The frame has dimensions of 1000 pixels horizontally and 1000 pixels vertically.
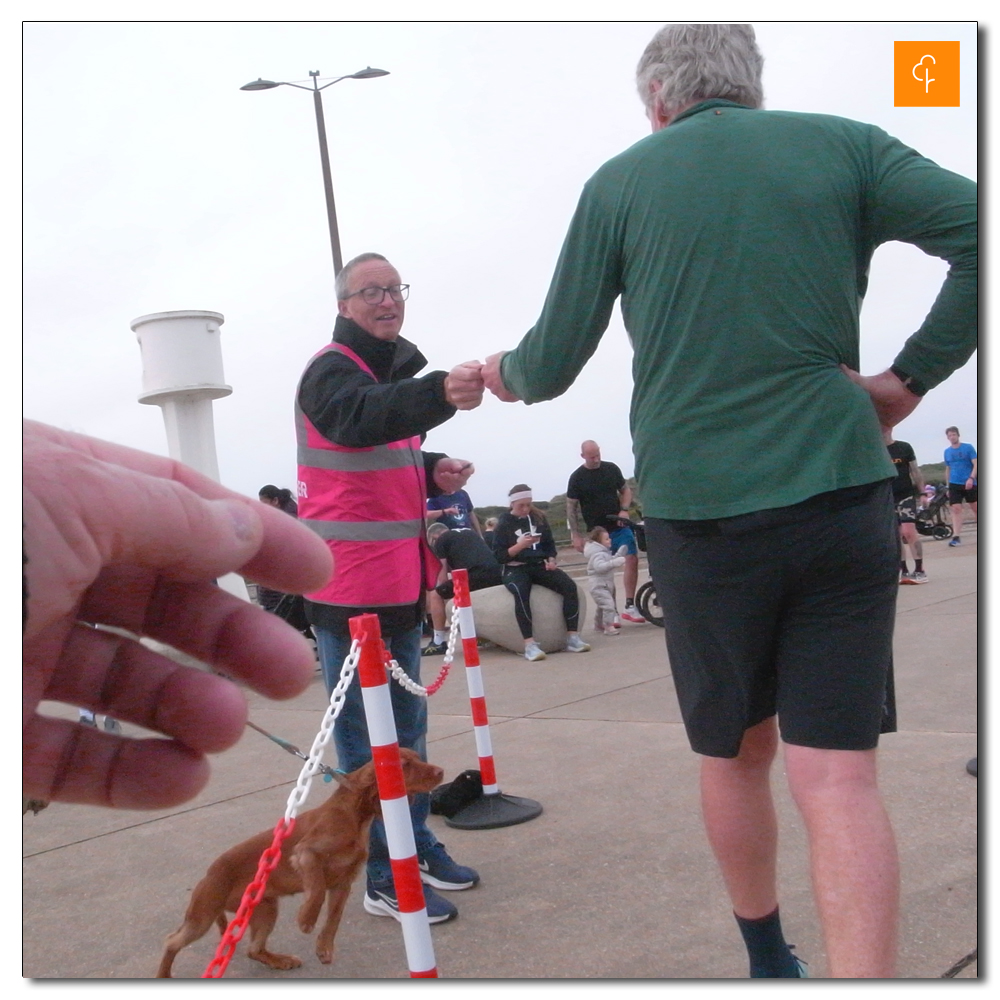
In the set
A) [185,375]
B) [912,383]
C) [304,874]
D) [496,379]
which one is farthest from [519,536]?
[912,383]

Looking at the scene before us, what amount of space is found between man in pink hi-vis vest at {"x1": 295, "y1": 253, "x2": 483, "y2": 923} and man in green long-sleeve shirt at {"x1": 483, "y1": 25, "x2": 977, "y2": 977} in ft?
2.67

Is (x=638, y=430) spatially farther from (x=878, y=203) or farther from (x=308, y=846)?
(x=308, y=846)

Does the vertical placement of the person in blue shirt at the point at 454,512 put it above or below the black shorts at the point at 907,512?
above

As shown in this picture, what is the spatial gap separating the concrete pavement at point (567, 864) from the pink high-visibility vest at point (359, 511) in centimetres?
68

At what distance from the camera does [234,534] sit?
0.76 m

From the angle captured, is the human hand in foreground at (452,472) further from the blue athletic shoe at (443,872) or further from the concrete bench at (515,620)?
the concrete bench at (515,620)

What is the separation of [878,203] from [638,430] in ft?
1.77

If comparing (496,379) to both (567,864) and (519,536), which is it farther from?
(519,536)

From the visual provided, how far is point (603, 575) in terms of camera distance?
7492mm

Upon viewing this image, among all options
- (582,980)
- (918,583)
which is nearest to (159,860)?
(582,980)

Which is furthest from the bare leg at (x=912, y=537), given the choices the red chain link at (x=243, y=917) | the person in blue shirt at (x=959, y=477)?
the red chain link at (x=243, y=917)

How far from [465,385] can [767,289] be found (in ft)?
2.61

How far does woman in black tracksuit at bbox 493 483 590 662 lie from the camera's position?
695 centimetres

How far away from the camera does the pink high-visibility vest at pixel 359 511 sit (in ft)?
8.54
